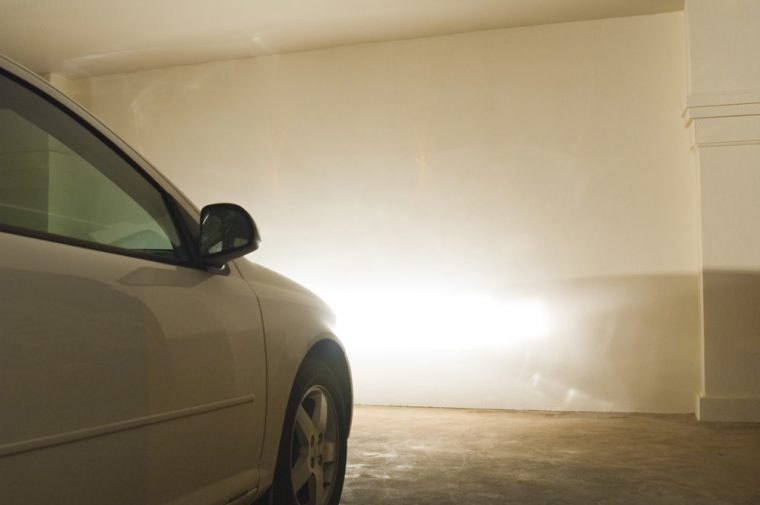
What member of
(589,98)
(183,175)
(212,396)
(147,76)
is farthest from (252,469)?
(147,76)

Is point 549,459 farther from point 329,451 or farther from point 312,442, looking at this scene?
point 312,442

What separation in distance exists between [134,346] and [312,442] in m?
1.19

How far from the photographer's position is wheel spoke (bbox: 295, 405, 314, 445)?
251cm

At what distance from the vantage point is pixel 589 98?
621 cm

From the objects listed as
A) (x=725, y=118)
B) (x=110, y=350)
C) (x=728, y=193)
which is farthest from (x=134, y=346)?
(x=725, y=118)

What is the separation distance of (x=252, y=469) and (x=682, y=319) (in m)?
4.69

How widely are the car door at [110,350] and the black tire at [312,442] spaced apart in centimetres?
25

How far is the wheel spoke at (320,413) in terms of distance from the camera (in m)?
2.69

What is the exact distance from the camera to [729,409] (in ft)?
18.2

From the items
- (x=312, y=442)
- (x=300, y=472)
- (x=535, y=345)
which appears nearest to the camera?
(x=300, y=472)

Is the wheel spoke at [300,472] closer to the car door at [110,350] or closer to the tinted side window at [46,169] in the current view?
the car door at [110,350]

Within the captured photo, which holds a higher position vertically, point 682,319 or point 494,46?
point 494,46

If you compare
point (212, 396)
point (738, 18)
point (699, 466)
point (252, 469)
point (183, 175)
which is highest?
point (738, 18)

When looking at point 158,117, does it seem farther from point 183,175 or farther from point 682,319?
point 682,319
